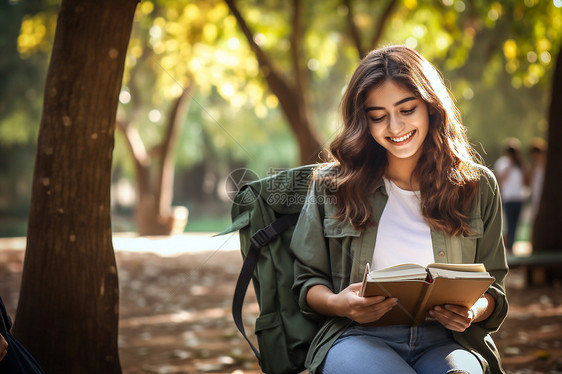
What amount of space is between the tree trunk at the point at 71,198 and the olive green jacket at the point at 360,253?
1178mm

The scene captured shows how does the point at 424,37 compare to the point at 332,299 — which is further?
the point at 424,37

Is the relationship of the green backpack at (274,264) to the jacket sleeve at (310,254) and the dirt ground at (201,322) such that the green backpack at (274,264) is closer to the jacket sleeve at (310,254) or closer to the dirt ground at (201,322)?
the jacket sleeve at (310,254)

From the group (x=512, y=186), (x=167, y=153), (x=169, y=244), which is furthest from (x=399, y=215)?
(x=167, y=153)

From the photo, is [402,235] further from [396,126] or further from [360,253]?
[396,126]

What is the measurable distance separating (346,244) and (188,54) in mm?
12182

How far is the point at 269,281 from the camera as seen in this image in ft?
8.95

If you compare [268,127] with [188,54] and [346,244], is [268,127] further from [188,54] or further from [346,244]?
[346,244]

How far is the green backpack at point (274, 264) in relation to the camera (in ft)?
8.75

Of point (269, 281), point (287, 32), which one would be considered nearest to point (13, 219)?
point (287, 32)

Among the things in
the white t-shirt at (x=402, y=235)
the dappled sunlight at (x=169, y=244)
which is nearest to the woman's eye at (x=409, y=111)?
the white t-shirt at (x=402, y=235)

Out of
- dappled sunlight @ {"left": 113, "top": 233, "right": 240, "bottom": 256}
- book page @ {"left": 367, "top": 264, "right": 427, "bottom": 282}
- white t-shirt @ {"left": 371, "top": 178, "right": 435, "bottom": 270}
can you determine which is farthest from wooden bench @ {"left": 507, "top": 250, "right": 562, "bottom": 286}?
dappled sunlight @ {"left": 113, "top": 233, "right": 240, "bottom": 256}

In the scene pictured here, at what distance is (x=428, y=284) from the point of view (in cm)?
216

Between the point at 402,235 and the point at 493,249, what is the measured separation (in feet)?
1.35

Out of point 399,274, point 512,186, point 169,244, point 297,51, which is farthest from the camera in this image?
point 169,244
